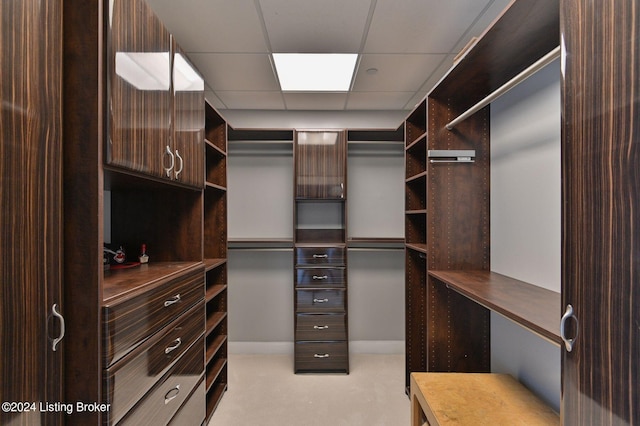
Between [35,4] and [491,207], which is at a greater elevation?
[35,4]

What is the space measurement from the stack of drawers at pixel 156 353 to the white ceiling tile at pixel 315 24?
146cm

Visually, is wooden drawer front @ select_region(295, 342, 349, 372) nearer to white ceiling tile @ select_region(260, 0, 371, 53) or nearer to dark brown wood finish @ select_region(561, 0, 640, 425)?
dark brown wood finish @ select_region(561, 0, 640, 425)

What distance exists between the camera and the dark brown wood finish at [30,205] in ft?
2.36

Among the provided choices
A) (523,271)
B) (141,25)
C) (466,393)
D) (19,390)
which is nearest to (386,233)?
(523,271)

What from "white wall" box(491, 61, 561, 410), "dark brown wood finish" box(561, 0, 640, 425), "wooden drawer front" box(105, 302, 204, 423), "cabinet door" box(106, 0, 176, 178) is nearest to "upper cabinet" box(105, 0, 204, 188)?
"cabinet door" box(106, 0, 176, 178)

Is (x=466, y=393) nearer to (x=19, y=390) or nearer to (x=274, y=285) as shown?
(x=19, y=390)

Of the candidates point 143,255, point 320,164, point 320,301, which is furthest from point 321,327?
point 143,255

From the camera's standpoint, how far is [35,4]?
80 centimetres

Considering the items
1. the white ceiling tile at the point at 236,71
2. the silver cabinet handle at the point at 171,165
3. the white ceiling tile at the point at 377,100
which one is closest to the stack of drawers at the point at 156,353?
the silver cabinet handle at the point at 171,165

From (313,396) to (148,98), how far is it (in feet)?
7.53

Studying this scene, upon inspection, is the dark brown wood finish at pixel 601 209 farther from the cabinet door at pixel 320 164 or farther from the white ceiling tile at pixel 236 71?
the cabinet door at pixel 320 164

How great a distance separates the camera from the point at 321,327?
8.66 feet

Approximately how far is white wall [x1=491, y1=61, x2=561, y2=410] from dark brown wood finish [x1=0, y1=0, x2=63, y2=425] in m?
1.88

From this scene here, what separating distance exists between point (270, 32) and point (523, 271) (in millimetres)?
1936
